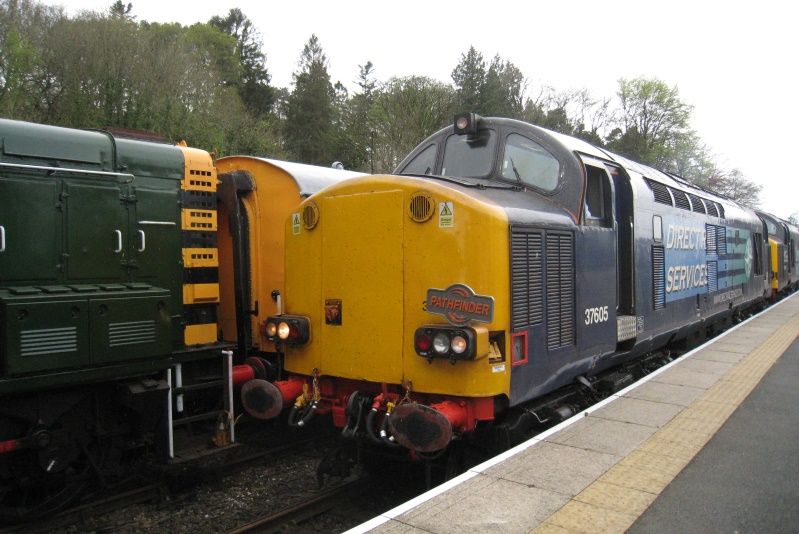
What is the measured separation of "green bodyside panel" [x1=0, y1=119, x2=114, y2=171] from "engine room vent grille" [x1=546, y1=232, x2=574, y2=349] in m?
4.13

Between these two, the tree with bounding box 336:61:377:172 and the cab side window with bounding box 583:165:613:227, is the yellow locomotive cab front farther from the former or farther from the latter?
the tree with bounding box 336:61:377:172

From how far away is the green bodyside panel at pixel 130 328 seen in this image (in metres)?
4.73

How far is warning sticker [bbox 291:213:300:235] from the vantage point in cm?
523

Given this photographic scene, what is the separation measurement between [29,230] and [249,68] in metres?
46.2

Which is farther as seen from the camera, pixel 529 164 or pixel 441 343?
pixel 529 164

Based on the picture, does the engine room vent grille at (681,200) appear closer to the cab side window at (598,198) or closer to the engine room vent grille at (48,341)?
the cab side window at (598,198)

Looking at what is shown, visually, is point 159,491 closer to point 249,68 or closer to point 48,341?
point 48,341

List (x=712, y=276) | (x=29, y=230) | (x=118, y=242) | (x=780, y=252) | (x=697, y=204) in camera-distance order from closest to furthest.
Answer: (x=29, y=230), (x=118, y=242), (x=697, y=204), (x=712, y=276), (x=780, y=252)

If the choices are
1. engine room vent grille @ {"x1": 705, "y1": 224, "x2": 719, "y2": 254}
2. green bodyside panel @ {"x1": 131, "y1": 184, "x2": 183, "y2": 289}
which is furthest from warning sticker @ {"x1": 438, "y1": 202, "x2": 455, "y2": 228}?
engine room vent grille @ {"x1": 705, "y1": 224, "x2": 719, "y2": 254}

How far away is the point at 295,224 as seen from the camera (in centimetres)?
527

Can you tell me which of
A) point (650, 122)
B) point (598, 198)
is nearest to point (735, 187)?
point (650, 122)

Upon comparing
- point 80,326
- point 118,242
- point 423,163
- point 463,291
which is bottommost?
point 80,326

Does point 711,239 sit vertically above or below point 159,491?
above

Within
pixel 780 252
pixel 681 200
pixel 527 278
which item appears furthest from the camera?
pixel 780 252
